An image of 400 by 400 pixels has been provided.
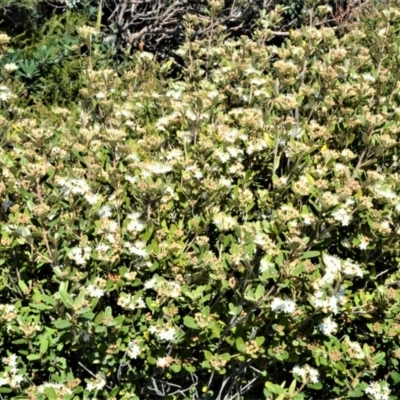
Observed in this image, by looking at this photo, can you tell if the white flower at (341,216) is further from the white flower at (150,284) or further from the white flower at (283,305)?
the white flower at (150,284)

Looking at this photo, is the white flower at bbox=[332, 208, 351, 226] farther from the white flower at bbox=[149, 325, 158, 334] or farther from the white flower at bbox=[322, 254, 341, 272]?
the white flower at bbox=[149, 325, 158, 334]

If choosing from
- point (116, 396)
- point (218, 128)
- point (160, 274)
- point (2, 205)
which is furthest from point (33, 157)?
point (116, 396)

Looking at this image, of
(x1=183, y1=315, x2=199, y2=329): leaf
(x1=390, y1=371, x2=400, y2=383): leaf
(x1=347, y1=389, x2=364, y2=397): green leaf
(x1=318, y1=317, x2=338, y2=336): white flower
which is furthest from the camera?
(x1=390, y1=371, x2=400, y2=383): leaf

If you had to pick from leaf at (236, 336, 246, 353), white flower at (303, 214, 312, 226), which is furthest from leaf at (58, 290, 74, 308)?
white flower at (303, 214, 312, 226)

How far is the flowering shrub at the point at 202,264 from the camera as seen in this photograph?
1.61 metres

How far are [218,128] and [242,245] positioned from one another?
0.63 m

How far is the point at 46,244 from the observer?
162cm

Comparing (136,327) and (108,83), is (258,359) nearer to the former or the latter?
(136,327)

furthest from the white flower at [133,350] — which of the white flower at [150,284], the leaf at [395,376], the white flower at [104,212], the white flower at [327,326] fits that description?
the leaf at [395,376]

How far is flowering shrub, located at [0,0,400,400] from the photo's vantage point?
1.61 m

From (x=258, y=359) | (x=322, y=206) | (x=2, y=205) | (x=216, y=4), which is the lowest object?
(x=258, y=359)

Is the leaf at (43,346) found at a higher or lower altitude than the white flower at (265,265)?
lower

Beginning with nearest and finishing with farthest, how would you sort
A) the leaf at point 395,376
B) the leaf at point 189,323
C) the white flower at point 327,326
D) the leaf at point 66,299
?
the leaf at point 66,299, the leaf at point 189,323, the white flower at point 327,326, the leaf at point 395,376

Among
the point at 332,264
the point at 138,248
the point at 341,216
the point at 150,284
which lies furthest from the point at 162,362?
the point at 341,216
